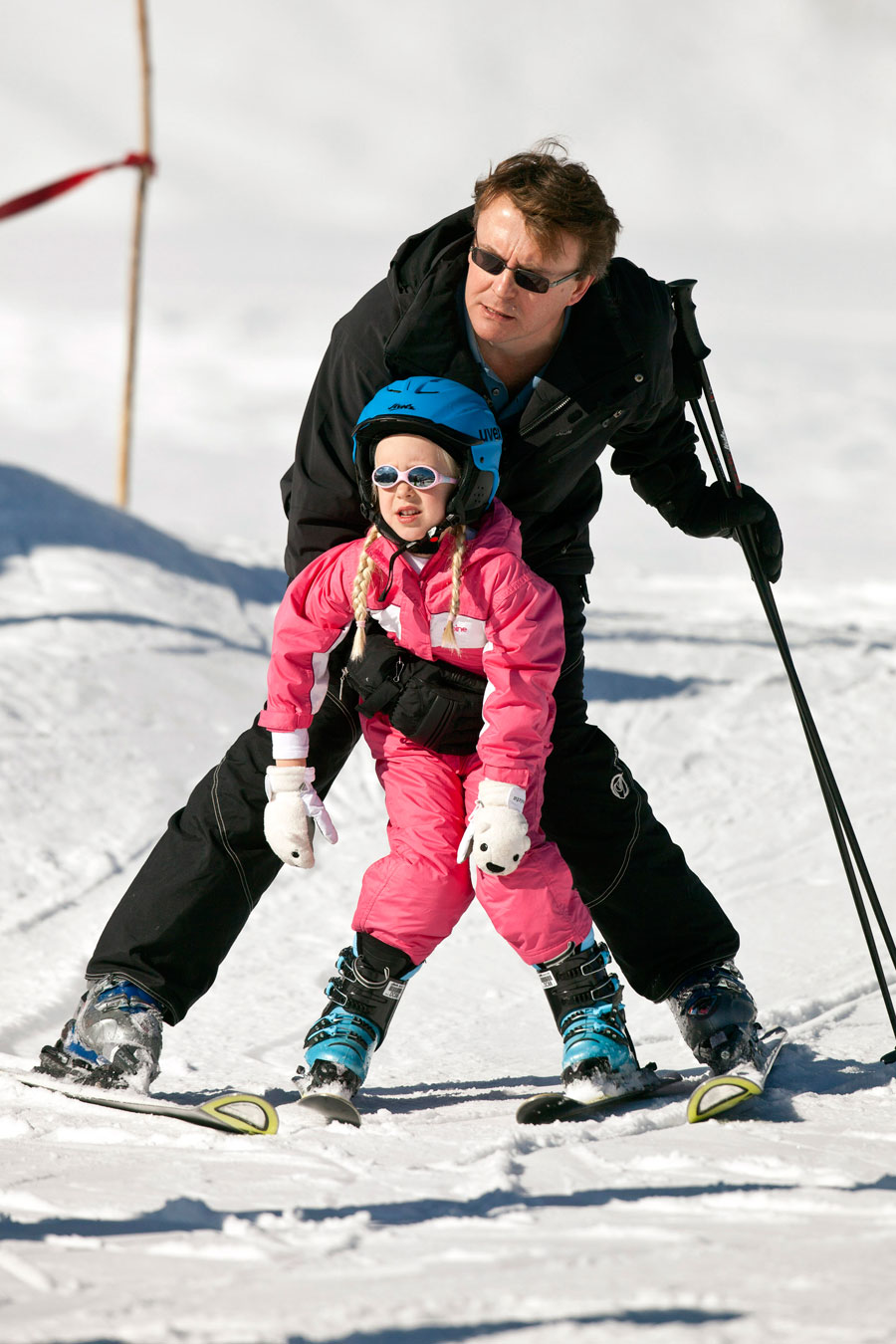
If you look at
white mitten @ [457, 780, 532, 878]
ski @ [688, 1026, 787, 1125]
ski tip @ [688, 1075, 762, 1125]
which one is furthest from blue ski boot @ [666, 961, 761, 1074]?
white mitten @ [457, 780, 532, 878]

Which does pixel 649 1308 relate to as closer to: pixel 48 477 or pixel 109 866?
pixel 109 866

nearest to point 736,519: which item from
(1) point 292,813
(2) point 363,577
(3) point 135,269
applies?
(2) point 363,577

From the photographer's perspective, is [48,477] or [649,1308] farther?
[48,477]

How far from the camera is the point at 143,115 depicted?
12.4 meters

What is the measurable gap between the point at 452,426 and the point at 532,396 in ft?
0.77

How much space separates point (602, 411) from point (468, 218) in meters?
0.47

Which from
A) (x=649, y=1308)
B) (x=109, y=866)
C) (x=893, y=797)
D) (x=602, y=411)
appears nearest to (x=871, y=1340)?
(x=649, y=1308)

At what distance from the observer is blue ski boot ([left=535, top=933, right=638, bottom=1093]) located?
97.1 inches

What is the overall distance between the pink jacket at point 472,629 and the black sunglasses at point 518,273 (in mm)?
410

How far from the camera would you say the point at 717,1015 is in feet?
8.41

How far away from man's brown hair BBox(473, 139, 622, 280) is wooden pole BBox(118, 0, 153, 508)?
37.2ft

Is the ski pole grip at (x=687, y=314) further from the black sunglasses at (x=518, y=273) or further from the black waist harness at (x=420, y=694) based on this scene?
the black waist harness at (x=420, y=694)

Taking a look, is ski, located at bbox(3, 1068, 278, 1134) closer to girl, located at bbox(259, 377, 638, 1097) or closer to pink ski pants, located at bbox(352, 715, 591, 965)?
girl, located at bbox(259, 377, 638, 1097)

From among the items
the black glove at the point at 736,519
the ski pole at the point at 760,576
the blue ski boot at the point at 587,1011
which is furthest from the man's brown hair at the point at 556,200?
the blue ski boot at the point at 587,1011
